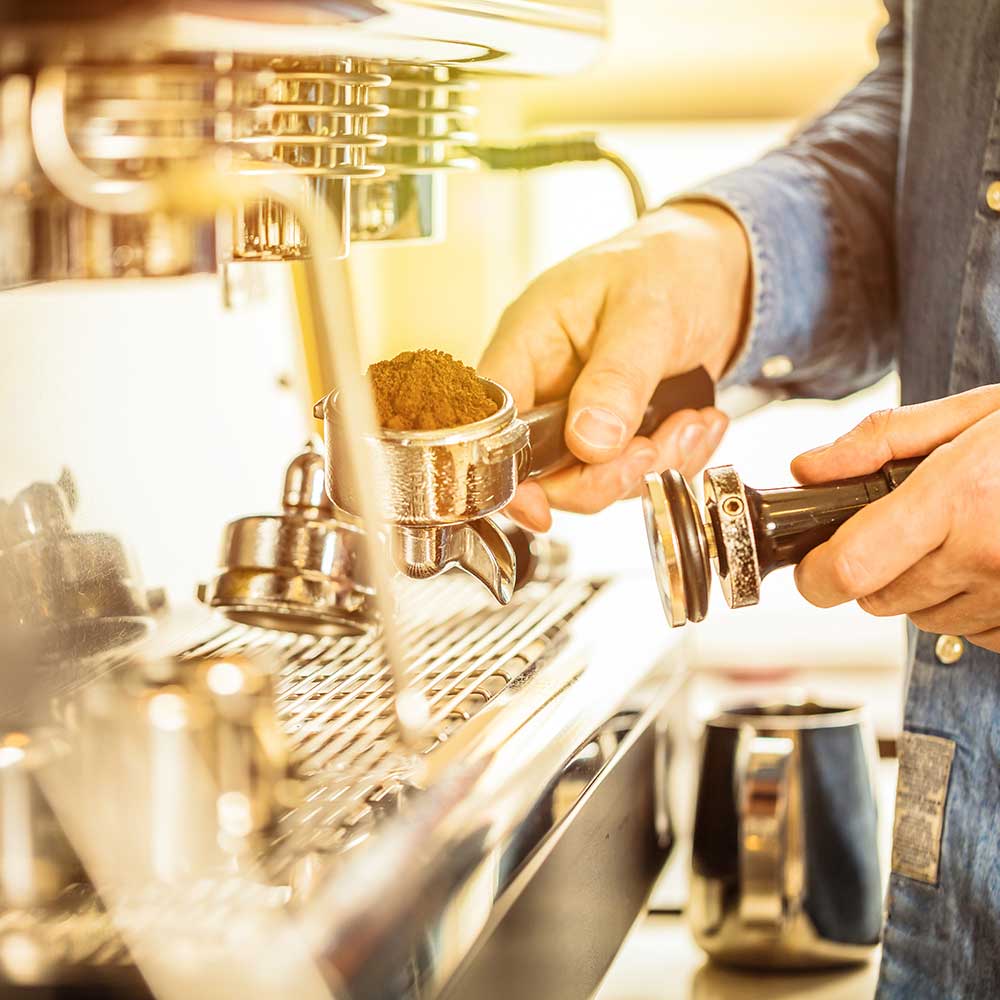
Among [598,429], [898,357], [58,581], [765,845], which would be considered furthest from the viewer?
[898,357]

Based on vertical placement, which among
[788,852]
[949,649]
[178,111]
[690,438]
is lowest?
[788,852]

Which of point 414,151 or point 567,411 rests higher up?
point 414,151

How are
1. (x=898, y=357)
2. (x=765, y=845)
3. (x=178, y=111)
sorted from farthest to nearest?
(x=898, y=357)
(x=765, y=845)
(x=178, y=111)

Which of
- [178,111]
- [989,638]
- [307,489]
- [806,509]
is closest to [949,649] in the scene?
[989,638]

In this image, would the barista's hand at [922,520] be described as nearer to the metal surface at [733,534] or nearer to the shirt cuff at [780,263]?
the metal surface at [733,534]

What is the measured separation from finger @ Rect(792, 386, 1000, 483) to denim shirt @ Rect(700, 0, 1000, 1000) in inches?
5.8

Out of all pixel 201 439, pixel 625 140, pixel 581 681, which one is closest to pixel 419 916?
pixel 581 681

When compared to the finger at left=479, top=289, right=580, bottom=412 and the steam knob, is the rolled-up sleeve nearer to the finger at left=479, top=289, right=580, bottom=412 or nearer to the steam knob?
the finger at left=479, top=289, right=580, bottom=412

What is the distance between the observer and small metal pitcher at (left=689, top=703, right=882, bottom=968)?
0.64m

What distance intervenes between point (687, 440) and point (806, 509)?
0.16 meters

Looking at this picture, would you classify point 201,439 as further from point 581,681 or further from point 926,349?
point 926,349

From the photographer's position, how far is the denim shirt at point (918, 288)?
0.59 metres

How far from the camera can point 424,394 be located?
0.39 metres

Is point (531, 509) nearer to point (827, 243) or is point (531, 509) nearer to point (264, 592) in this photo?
point (264, 592)
